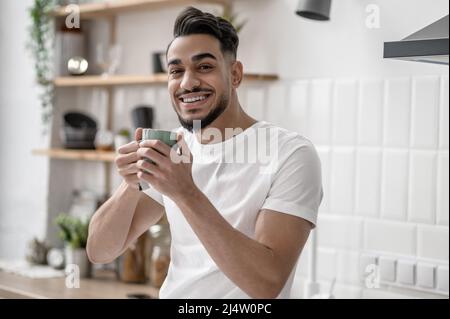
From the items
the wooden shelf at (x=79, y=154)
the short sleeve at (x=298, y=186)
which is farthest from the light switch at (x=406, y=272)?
the wooden shelf at (x=79, y=154)

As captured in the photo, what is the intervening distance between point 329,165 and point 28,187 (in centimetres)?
124

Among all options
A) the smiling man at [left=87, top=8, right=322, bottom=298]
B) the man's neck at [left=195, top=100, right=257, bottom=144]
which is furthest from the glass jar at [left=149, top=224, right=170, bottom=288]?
the man's neck at [left=195, top=100, right=257, bottom=144]

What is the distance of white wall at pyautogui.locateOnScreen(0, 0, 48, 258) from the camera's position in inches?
106

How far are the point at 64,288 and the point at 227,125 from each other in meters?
1.19

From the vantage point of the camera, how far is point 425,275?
172 cm

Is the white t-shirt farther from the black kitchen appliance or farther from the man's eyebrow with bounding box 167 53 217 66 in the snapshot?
the black kitchen appliance

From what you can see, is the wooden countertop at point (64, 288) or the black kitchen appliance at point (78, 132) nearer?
the wooden countertop at point (64, 288)

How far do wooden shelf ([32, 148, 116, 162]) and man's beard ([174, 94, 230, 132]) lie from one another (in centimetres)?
127

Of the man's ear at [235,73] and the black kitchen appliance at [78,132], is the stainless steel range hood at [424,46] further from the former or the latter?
the black kitchen appliance at [78,132]

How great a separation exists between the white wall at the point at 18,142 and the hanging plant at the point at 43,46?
0.07 metres

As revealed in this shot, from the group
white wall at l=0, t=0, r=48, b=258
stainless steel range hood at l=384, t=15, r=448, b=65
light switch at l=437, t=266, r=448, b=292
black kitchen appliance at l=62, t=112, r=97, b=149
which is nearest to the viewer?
stainless steel range hood at l=384, t=15, r=448, b=65

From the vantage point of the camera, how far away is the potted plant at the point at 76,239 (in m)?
2.36

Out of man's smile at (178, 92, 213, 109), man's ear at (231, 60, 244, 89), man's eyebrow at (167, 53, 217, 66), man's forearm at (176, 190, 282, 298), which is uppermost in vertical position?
man's eyebrow at (167, 53, 217, 66)
